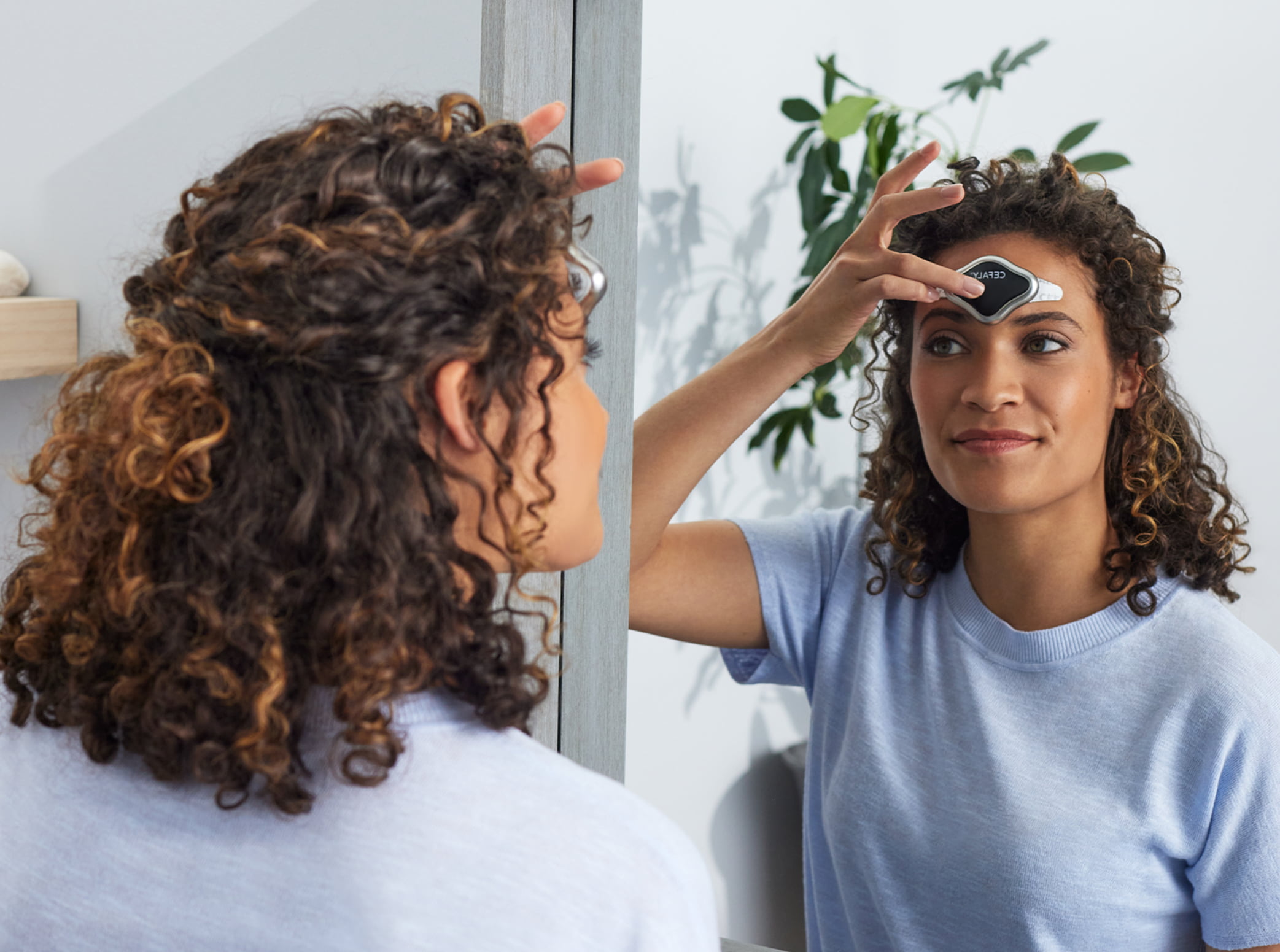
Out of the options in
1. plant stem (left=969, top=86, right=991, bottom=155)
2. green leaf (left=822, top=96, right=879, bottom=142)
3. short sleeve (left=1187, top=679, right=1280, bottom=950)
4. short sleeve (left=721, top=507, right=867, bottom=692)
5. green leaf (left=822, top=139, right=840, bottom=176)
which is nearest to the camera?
short sleeve (left=1187, top=679, right=1280, bottom=950)

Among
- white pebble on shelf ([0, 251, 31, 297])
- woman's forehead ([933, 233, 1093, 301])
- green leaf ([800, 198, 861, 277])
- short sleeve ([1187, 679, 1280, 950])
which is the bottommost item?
short sleeve ([1187, 679, 1280, 950])

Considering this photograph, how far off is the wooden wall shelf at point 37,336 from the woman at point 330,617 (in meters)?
0.35

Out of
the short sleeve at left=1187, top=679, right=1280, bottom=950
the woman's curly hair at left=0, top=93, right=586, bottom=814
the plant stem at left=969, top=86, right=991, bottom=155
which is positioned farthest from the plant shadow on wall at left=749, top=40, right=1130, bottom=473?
the woman's curly hair at left=0, top=93, right=586, bottom=814

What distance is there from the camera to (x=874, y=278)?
2.67 feet

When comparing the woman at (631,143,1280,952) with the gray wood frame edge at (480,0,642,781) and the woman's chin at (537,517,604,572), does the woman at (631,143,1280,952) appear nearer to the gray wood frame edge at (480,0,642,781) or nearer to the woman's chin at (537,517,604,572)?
the gray wood frame edge at (480,0,642,781)

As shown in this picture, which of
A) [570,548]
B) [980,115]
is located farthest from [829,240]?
[570,548]

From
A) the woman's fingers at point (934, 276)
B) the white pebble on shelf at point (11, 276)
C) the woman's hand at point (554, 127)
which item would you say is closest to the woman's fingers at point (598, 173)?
the woman's hand at point (554, 127)

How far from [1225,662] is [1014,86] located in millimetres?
1460

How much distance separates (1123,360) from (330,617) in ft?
2.20

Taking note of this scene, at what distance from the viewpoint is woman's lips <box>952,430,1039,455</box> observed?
2.57 ft

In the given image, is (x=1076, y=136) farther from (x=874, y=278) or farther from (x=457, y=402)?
(x=457, y=402)

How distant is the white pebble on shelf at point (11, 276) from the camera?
0.71 meters

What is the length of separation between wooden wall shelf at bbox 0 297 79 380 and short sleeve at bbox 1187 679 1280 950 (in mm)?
806

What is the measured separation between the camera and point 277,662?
0.38 m
